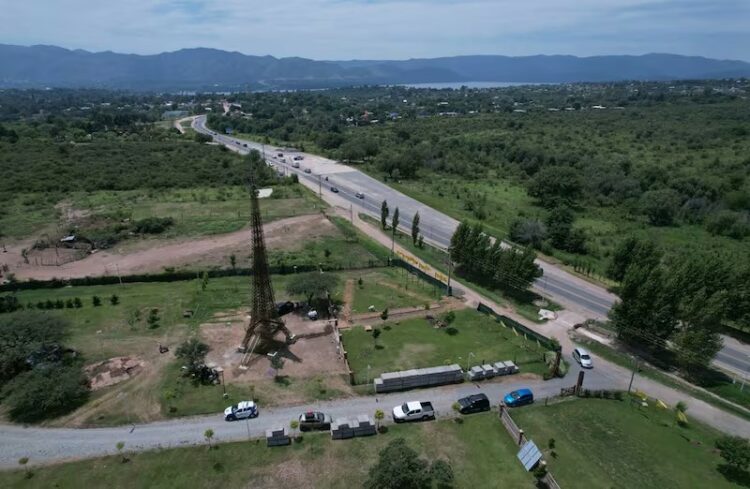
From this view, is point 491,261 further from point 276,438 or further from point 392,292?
point 276,438

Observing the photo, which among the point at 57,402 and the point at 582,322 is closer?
the point at 57,402

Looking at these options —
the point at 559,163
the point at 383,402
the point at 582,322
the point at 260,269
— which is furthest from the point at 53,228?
the point at 559,163

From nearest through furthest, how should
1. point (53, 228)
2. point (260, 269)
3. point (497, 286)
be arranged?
point (260, 269) → point (497, 286) → point (53, 228)

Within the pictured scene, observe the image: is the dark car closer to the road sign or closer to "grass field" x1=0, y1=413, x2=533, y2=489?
"grass field" x1=0, y1=413, x2=533, y2=489

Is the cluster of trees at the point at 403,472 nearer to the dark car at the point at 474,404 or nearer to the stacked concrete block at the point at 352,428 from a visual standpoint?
the stacked concrete block at the point at 352,428

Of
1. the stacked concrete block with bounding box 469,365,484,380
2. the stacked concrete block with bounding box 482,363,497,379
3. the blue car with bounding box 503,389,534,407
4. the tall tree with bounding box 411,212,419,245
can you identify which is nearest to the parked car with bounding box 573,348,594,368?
the blue car with bounding box 503,389,534,407

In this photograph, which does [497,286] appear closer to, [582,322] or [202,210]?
[582,322]

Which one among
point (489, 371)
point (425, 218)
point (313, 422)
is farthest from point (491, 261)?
point (313, 422)
